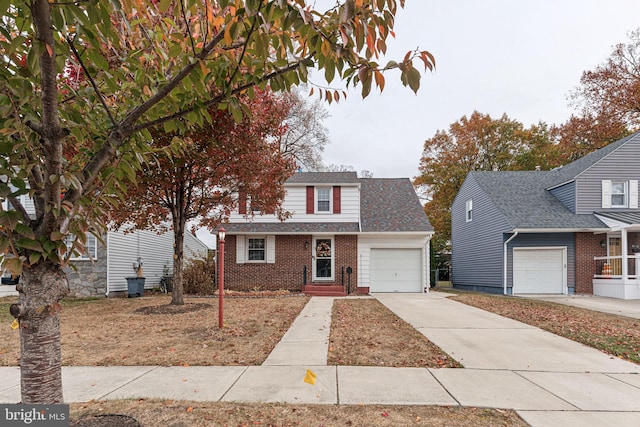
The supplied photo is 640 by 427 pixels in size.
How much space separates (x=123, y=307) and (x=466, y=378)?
10.0 meters

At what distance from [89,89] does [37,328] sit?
1.63 meters

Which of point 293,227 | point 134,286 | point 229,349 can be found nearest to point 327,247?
point 293,227

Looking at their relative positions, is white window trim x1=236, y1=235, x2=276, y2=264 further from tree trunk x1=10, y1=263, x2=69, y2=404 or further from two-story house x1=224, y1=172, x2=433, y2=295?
tree trunk x1=10, y1=263, x2=69, y2=404

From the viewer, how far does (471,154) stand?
1131 inches

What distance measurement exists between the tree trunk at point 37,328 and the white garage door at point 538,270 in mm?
17023

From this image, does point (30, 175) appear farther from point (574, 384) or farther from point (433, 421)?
point (574, 384)

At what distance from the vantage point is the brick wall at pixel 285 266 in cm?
1573

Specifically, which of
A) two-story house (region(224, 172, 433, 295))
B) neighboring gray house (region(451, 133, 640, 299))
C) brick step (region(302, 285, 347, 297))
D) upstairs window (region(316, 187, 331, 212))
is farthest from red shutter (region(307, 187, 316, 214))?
neighboring gray house (region(451, 133, 640, 299))

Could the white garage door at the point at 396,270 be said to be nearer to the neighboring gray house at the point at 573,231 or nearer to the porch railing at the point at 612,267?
the neighboring gray house at the point at 573,231

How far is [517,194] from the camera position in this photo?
1789cm

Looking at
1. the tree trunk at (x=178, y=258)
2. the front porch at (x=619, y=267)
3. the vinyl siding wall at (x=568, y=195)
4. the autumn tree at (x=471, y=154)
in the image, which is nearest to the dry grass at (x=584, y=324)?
the front porch at (x=619, y=267)

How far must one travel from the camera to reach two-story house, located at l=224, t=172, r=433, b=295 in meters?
15.7

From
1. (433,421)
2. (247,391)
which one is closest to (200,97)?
(247,391)

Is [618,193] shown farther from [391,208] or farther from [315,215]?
[315,215]
